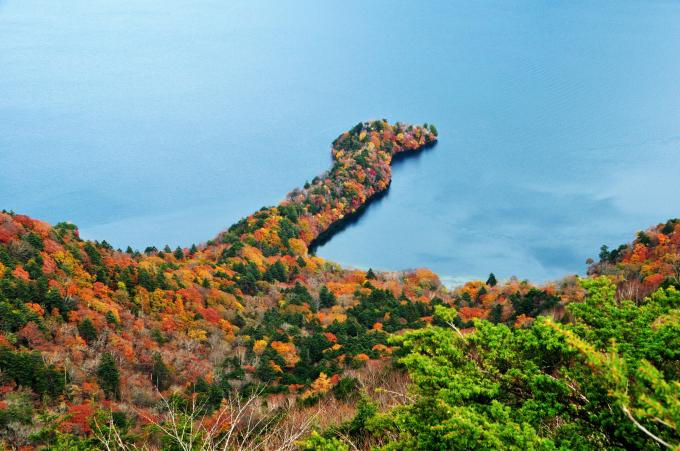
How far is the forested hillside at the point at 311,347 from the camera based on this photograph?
35.9 feet

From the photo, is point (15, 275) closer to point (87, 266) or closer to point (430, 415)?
point (87, 266)

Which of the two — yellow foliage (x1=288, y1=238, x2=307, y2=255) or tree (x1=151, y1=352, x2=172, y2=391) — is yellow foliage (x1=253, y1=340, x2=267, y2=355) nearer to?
tree (x1=151, y1=352, x2=172, y2=391)

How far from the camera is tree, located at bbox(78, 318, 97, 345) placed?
35.0 meters

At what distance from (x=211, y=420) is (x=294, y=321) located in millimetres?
22147

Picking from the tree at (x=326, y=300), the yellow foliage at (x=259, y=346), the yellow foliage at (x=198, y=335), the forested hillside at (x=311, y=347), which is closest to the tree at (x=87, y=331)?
the forested hillside at (x=311, y=347)

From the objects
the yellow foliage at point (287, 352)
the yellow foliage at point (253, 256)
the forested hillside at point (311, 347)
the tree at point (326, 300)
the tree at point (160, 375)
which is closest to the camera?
the forested hillside at point (311, 347)

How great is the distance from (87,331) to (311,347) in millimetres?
13821

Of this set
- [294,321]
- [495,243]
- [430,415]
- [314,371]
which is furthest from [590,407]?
[495,243]

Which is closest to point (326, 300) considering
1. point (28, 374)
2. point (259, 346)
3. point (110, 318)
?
point (259, 346)

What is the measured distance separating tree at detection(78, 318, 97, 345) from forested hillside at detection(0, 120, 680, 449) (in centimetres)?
8

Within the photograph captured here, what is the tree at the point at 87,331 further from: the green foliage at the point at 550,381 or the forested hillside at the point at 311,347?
the green foliage at the point at 550,381

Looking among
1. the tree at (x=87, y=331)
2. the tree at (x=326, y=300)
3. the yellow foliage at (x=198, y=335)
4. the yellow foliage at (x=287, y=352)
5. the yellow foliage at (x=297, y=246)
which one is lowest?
the tree at (x=87, y=331)

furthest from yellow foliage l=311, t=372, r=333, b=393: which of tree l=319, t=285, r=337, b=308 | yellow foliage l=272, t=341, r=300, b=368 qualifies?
tree l=319, t=285, r=337, b=308

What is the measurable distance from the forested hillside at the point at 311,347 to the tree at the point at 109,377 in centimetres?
9
